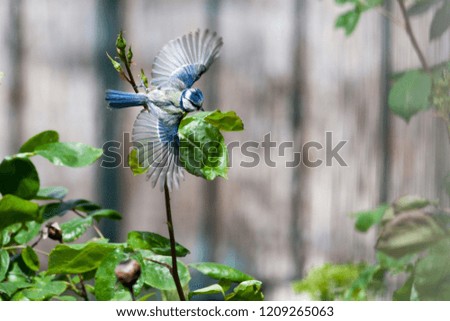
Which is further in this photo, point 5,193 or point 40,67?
point 40,67

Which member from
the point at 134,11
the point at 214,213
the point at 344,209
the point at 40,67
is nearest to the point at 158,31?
the point at 134,11

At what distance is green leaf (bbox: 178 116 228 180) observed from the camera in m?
0.45

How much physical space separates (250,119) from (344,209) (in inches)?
7.5

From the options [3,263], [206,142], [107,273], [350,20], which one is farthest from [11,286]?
[350,20]

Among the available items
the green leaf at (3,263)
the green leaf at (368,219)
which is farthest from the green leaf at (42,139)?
the green leaf at (368,219)

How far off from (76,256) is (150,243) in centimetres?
6

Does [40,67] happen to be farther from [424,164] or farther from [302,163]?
[424,164]

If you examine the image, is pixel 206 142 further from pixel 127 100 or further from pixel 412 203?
pixel 412 203

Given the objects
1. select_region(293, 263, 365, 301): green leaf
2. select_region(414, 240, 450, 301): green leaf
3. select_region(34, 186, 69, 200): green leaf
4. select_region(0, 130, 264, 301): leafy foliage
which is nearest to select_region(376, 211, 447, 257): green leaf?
select_region(414, 240, 450, 301): green leaf

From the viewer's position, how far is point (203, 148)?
17.9 inches

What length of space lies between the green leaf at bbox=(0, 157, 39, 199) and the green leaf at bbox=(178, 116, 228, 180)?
0.71 ft

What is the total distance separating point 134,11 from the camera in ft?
3.05
